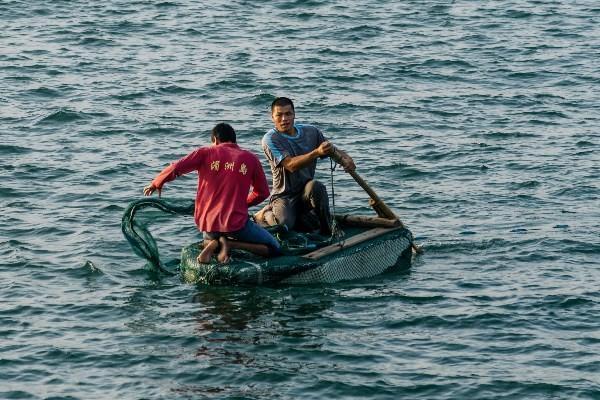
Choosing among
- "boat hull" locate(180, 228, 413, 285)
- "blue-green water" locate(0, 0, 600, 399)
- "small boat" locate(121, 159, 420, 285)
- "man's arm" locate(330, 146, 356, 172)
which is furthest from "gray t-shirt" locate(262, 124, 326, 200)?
"blue-green water" locate(0, 0, 600, 399)

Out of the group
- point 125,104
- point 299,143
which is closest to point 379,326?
point 299,143

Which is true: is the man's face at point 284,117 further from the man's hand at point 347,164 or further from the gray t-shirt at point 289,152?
the man's hand at point 347,164

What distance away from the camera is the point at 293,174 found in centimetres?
1608

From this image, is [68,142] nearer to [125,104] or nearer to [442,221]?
[125,104]

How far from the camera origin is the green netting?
15188mm

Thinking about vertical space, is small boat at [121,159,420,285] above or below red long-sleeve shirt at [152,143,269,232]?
below

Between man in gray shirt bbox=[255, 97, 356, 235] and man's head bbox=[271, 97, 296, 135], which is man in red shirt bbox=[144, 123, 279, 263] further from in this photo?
man's head bbox=[271, 97, 296, 135]

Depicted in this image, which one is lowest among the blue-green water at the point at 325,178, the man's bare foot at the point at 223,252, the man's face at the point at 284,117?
the blue-green water at the point at 325,178

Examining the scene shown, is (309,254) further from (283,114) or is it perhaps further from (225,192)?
(283,114)

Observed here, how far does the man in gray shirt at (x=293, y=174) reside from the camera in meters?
15.7

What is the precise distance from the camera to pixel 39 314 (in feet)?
48.4

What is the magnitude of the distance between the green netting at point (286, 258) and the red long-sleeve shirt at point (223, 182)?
1.54 ft

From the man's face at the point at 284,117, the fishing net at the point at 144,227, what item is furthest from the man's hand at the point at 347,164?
the fishing net at the point at 144,227

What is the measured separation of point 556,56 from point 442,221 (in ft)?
36.8
